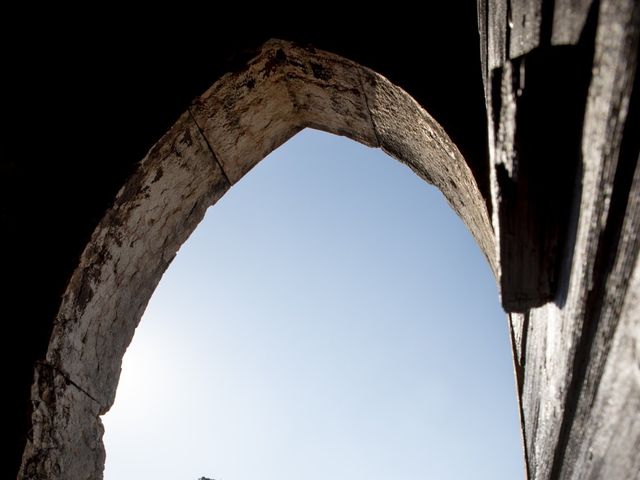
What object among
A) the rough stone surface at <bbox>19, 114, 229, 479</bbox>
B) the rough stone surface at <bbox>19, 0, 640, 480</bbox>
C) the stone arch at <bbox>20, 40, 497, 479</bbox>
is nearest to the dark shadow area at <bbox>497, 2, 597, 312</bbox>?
the rough stone surface at <bbox>19, 0, 640, 480</bbox>

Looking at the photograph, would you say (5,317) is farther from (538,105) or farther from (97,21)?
(538,105)

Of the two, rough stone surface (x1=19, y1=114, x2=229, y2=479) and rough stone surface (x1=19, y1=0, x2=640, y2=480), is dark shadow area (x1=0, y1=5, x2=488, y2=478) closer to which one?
rough stone surface (x1=19, y1=114, x2=229, y2=479)

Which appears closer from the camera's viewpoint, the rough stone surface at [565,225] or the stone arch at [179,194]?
the rough stone surface at [565,225]

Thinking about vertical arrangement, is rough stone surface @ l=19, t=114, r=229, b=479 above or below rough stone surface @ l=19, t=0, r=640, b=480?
above

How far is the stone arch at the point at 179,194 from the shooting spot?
206cm

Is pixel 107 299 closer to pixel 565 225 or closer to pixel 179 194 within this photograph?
pixel 179 194

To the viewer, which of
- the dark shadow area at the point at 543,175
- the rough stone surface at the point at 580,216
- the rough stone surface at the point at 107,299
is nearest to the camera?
the rough stone surface at the point at 580,216

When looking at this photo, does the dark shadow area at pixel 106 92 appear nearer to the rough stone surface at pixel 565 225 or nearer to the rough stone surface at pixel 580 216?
the rough stone surface at pixel 565 225

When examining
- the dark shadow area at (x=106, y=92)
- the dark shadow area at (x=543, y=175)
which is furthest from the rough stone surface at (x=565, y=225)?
the dark shadow area at (x=106, y=92)

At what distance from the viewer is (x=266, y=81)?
8.30ft

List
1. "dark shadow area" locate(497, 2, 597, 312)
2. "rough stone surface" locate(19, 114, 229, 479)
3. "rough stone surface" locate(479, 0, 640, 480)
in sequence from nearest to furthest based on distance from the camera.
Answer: "rough stone surface" locate(479, 0, 640, 480), "dark shadow area" locate(497, 2, 597, 312), "rough stone surface" locate(19, 114, 229, 479)

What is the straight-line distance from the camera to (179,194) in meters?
2.54

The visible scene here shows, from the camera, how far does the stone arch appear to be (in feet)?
6.76

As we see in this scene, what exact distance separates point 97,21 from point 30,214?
0.97 m
